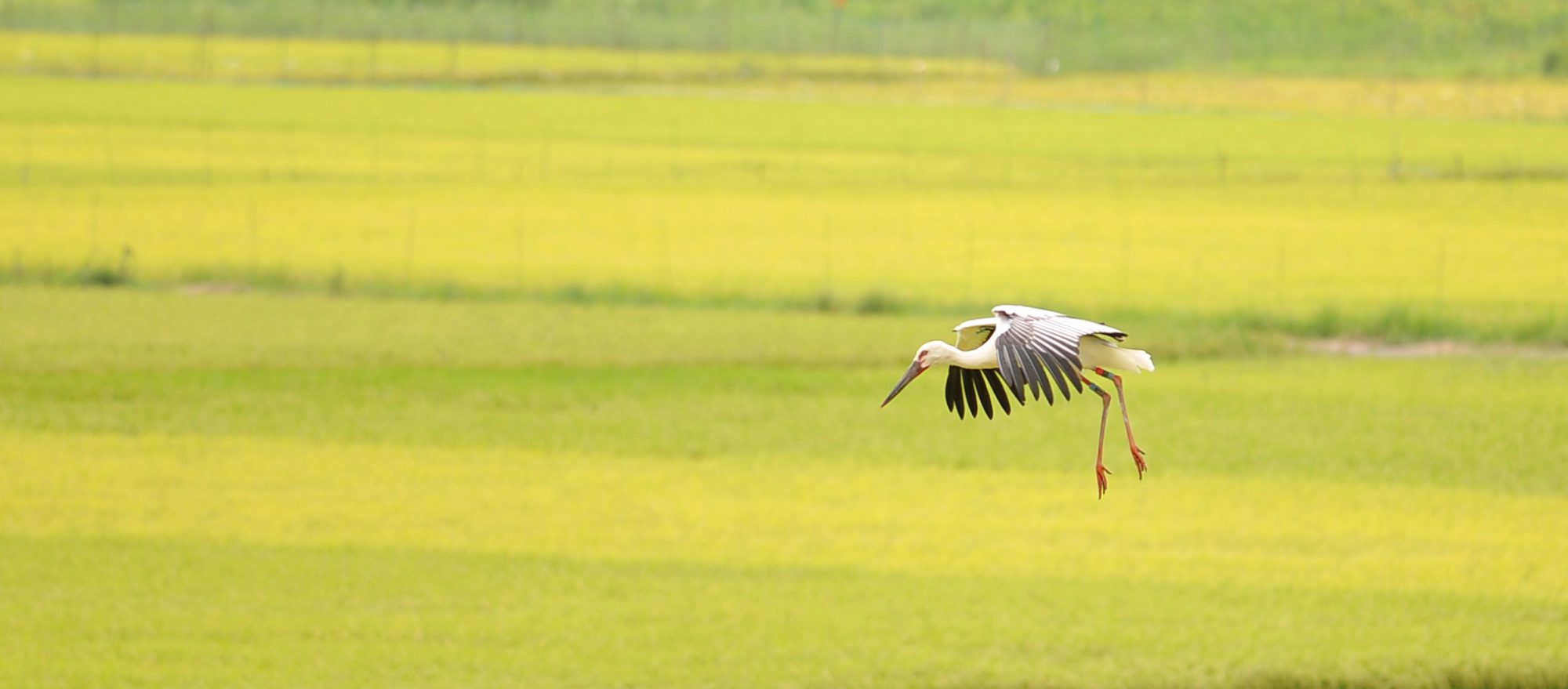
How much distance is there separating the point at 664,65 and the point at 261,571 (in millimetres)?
79095

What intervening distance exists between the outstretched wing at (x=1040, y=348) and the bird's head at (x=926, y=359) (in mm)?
91

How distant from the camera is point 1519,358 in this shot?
2823 cm

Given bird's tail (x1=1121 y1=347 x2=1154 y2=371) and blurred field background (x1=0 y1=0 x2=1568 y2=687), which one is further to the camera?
blurred field background (x1=0 y1=0 x2=1568 y2=687)

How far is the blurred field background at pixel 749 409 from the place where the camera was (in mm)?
14414

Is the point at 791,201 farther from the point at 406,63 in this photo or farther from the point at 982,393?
the point at 406,63

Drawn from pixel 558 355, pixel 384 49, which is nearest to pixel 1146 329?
pixel 558 355

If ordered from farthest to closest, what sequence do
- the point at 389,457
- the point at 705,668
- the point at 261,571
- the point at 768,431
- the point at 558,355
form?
1. the point at 558,355
2. the point at 768,431
3. the point at 389,457
4. the point at 261,571
5. the point at 705,668

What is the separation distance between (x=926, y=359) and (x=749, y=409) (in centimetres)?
2073

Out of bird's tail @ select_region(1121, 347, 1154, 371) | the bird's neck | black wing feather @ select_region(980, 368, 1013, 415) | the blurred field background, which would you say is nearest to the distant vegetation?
the blurred field background

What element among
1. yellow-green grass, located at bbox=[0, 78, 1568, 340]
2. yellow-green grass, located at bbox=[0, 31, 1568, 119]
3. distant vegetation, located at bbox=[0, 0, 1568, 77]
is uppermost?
distant vegetation, located at bbox=[0, 0, 1568, 77]

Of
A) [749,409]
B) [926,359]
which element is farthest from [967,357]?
[749,409]

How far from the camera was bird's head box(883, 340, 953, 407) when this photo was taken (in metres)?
3.05

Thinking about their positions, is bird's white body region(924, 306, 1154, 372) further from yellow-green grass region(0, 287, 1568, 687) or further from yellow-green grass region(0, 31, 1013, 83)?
yellow-green grass region(0, 31, 1013, 83)

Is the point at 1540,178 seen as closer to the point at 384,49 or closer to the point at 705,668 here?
the point at 705,668
